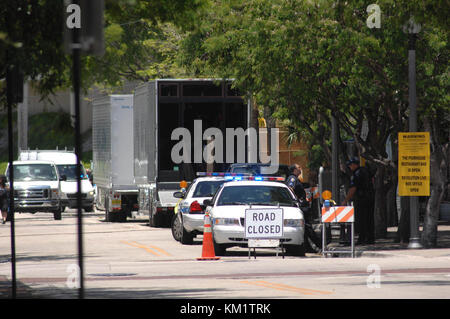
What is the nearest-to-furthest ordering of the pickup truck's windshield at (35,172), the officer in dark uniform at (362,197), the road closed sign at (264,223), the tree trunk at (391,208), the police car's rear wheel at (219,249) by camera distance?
the road closed sign at (264,223), the police car's rear wheel at (219,249), the officer in dark uniform at (362,197), the tree trunk at (391,208), the pickup truck's windshield at (35,172)

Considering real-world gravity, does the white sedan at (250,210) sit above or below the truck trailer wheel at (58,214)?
above

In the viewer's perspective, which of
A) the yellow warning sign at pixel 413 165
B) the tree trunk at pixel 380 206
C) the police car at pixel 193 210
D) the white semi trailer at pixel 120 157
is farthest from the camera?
the white semi trailer at pixel 120 157

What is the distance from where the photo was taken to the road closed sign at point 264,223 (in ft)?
69.7

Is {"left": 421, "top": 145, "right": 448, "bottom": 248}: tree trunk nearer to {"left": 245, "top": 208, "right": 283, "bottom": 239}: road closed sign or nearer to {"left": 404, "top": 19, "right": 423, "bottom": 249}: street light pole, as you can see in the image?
{"left": 404, "top": 19, "right": 423, "bottom": 249}: street light pole

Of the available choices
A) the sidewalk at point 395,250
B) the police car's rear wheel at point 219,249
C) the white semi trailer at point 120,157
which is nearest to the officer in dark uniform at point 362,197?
the sidewalk at point 395,250

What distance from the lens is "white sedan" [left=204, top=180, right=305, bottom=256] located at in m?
21.7

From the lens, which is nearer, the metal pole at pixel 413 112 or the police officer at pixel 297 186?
the metal pole at pixel 413 112

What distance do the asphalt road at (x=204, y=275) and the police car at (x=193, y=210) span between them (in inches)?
13.9

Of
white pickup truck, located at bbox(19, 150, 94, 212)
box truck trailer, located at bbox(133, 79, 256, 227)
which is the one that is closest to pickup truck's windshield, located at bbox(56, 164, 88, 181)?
white pickup truck, located at bbox(19, 150, 94, 212)

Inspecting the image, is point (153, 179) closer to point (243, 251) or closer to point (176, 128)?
point (176, 128)

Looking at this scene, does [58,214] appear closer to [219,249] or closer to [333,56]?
[219,249]

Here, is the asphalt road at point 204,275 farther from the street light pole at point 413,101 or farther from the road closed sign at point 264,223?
the street light pole at point 413,101

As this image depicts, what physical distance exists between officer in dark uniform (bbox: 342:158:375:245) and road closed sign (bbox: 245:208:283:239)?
3649mm

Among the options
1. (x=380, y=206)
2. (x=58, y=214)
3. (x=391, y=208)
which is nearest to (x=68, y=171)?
(x=58, y=214)
